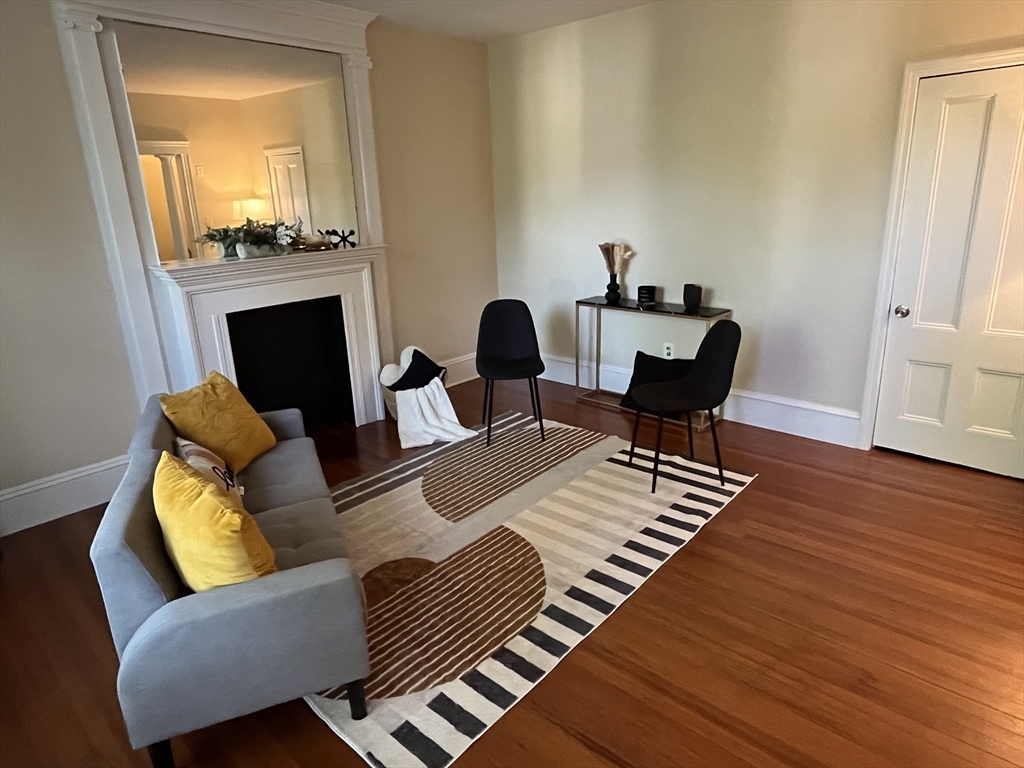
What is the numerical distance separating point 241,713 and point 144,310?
96.0 inches

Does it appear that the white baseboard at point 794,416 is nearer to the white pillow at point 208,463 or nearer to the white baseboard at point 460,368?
the white baseboard at point 460,368

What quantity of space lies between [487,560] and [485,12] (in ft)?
11.2

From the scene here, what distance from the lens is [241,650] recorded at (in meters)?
1.70

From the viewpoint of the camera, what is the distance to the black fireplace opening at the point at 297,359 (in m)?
3.94

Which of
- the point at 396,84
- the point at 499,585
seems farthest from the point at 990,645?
the point at 396,84

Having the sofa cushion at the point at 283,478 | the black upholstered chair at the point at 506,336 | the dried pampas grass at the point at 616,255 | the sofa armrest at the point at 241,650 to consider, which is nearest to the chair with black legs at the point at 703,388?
the black upholstered chair at the point at 506,336

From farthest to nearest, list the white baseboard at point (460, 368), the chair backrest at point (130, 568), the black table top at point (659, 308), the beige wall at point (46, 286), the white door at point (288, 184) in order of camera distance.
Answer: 1. the white baseboard at point (460, 368)
2. the black table top at point (659, 308)
3. the white door at point (288, 184)
4. the beige wall at point (46, 286)
5. the chair backrest at point (130, 568)

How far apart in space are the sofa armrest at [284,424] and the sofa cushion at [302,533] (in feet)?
2.37

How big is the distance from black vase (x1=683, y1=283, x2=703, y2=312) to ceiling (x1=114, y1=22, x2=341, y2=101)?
2.65 meters

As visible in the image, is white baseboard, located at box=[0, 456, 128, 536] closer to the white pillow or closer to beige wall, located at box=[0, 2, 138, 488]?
beige wall, located at box=[0, 2, 138, 488]

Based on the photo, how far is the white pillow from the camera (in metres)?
2.27

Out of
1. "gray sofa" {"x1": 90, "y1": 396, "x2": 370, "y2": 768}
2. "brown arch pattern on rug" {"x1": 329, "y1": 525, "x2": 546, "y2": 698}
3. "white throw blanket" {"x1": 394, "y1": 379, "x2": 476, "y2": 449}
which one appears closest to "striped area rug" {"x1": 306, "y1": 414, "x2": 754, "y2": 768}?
"brown arch pattern on rug" {"x1": 329, "y1": 525, "x2": 546, "y2": 698}

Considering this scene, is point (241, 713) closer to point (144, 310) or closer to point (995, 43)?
point (144, 310)

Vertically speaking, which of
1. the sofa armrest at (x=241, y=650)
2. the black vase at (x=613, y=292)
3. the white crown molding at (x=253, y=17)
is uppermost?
the white crown molding at (x=253, y=17)
